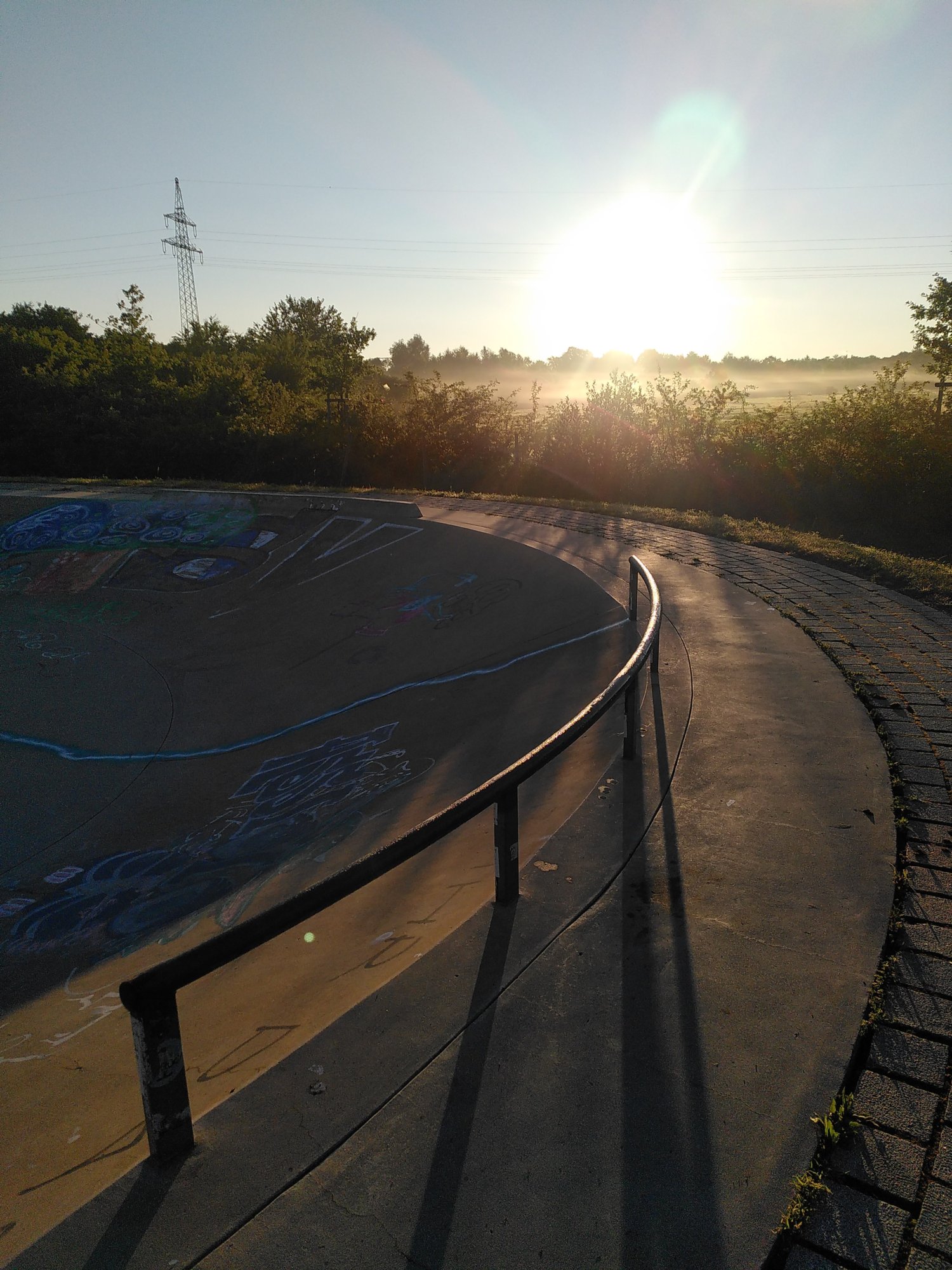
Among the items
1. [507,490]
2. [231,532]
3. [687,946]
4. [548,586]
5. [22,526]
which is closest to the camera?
[687,946]

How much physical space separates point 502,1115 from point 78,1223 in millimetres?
1086

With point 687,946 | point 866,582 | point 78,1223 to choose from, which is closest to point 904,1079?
point 687,946

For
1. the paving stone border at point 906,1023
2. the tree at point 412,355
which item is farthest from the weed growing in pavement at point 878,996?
the tree at point 412,355

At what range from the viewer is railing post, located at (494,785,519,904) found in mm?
3119

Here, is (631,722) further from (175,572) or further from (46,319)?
(46,319)

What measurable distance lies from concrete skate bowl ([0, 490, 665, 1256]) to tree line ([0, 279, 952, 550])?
8626 mm

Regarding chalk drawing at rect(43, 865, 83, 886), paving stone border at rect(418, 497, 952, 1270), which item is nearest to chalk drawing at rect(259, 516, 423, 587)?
chalk drawing at rect(43, 865, 83, 886)

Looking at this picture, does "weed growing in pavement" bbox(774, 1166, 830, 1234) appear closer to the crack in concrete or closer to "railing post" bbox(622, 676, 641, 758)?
the crack in concrete

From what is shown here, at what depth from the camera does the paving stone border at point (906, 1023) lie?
1899 millimetres

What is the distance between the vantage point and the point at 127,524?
54.3 ft

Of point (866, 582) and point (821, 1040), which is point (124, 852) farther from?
point (866, 582)

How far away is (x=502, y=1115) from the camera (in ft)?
7.32

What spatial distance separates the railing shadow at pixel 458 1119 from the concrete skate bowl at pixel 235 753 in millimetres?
523

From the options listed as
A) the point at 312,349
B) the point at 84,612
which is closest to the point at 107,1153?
the point at 84,612
